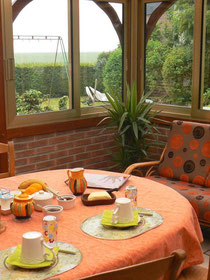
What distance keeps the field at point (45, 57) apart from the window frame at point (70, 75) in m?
0.11

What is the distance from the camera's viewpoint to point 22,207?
2080 mm

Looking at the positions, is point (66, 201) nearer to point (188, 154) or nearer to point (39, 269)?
point (39, 269)

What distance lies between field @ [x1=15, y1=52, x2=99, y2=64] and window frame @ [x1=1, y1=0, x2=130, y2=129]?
11 centimetres

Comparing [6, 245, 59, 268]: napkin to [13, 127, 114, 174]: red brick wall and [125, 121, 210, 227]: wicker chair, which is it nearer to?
[125, 121, 210, 227]: wicker chair

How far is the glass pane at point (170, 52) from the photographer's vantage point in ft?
15.2

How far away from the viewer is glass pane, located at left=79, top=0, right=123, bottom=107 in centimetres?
473

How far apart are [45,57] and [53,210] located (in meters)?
2.60

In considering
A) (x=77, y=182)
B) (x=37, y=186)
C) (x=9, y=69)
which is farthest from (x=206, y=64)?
(x=37, y=186)

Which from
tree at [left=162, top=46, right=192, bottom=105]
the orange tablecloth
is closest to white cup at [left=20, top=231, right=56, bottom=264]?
the orange tablecloth

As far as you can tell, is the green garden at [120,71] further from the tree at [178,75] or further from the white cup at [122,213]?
the white cup at [122,213]

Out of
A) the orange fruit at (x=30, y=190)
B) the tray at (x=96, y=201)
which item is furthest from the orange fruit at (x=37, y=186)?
the tray at (x=96, y=201)

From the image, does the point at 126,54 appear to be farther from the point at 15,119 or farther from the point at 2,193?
the point at 2,193

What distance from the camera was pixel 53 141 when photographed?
14.8 feet

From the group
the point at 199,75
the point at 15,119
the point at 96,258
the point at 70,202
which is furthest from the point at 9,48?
the point at 96,258
